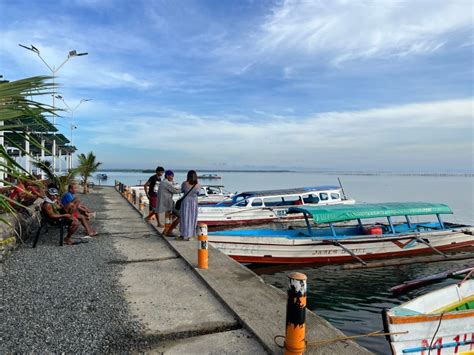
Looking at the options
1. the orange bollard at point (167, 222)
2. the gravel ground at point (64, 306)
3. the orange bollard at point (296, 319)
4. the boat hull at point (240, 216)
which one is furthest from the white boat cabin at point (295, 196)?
the orange bollard at point (296, 319)

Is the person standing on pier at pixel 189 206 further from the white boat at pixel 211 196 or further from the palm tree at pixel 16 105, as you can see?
the white boat at pixel 211 196

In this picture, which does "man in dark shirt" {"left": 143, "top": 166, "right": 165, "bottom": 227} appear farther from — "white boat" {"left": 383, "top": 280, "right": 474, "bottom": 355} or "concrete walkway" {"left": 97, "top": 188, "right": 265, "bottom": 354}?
"white boat" {"left": 383, "top": 280, "right": 474, "bottom": 355}

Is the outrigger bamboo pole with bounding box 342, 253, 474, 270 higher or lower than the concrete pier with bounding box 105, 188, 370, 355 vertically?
lower

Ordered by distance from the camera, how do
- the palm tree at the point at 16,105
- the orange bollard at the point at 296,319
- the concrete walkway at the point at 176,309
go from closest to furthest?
1. the palm tree at the point at 16,105
2. the orange bollard at the point at 296,319
3. the concrete walkway at the point at 176,309

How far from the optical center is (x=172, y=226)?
9.48 metres

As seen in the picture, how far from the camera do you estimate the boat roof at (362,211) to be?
11.3 meters

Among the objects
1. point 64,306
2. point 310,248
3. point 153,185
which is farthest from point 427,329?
point 153,185

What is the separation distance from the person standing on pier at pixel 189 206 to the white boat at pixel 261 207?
9957mm

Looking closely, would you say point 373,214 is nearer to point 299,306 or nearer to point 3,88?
point 299,306

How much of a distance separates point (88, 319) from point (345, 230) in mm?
12208

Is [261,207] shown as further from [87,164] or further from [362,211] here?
[87,164]

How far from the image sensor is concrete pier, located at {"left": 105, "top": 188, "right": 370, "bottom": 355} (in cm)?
367

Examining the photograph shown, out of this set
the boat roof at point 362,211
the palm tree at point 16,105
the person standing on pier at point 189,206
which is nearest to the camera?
the palm tree at point 16,105

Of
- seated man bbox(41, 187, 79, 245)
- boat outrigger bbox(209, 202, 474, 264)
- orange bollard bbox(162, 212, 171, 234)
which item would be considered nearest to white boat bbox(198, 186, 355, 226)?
boat outrigger bbox(209, 202, 474, 264)
